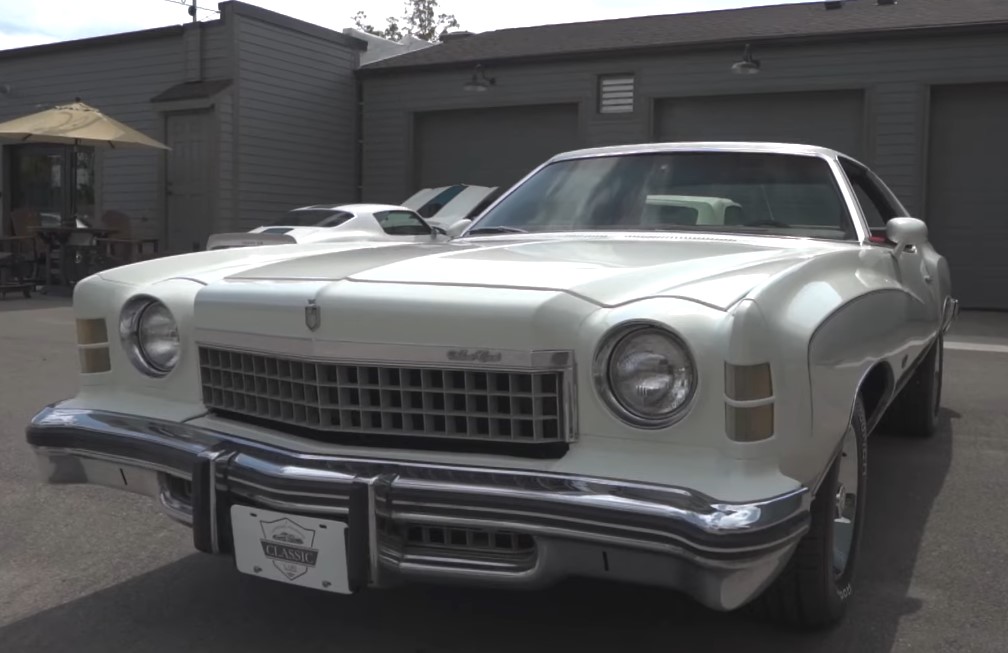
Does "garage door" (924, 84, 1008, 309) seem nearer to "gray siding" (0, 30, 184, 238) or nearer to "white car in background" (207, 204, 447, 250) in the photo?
"white car in background" (207, 204, 447, 250)

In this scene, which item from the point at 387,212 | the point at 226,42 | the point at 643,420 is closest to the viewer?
the point at 643,420

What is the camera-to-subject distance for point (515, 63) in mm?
15414

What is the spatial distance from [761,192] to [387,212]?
8.88m

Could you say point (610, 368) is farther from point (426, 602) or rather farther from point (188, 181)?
point (188, 181)

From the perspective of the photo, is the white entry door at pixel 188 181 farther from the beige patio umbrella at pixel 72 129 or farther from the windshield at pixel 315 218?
the windshield at pixel 315 218

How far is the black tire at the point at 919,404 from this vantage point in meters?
5.10

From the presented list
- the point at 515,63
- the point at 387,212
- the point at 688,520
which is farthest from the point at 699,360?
the point at 515,63

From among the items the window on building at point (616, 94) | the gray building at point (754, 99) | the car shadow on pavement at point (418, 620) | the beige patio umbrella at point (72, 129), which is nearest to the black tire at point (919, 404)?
the car shadow on pavement at point (418, 620)

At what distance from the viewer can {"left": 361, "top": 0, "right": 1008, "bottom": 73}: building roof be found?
1330 cm

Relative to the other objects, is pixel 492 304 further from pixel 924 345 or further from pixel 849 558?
pixel 924 345

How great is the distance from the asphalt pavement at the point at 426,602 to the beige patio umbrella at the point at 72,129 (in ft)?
31.2

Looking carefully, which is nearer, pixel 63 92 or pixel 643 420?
pixel 643 420

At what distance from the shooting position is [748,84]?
13.8 meters

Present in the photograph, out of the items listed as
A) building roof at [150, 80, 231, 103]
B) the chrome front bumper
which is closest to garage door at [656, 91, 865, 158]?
building roof at [150, 80, 231, 103]
